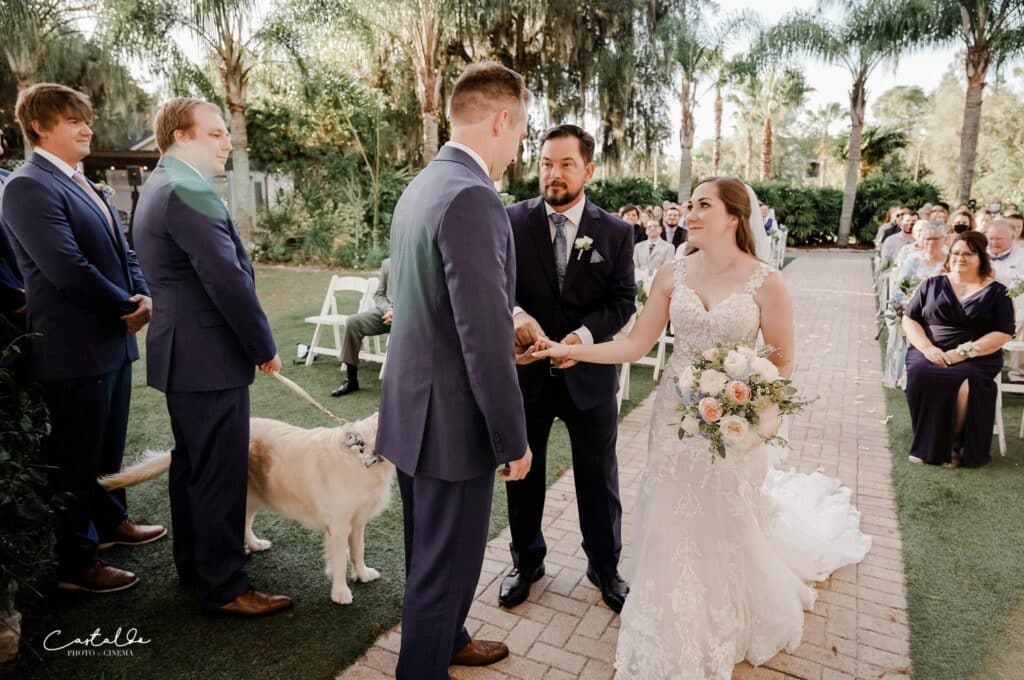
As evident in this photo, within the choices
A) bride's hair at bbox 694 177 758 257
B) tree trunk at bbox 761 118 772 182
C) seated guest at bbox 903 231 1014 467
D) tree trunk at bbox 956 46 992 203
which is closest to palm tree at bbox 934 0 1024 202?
tree trunk at bbox 956 46 992 203

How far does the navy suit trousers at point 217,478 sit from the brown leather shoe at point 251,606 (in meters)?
0.03

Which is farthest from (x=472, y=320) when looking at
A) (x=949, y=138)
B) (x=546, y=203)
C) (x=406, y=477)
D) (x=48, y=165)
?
(x=949, y=138)

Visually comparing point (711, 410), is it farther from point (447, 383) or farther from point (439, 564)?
point (439, 564)

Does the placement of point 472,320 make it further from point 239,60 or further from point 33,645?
point 239,60

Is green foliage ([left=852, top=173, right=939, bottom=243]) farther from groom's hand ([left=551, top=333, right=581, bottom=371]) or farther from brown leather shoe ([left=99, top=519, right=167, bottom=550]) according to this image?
brown leather shoe ([left=99, top=519, right=167, bottom=550])

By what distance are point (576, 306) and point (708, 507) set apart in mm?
1168

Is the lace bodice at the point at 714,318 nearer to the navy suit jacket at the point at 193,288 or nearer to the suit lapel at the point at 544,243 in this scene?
the suit lapel at the point at 544,243

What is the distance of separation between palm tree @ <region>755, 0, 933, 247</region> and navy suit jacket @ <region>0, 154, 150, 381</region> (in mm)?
26346

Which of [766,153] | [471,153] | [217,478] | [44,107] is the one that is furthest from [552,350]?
[766,153]

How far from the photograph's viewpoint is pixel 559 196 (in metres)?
3.27

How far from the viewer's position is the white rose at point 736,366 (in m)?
2.75

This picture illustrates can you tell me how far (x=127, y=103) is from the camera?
2162 cm

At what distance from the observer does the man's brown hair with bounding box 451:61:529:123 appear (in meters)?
2.32

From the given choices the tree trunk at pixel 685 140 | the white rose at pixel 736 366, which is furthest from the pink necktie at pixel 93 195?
the tree trunk at pixel 685 140
